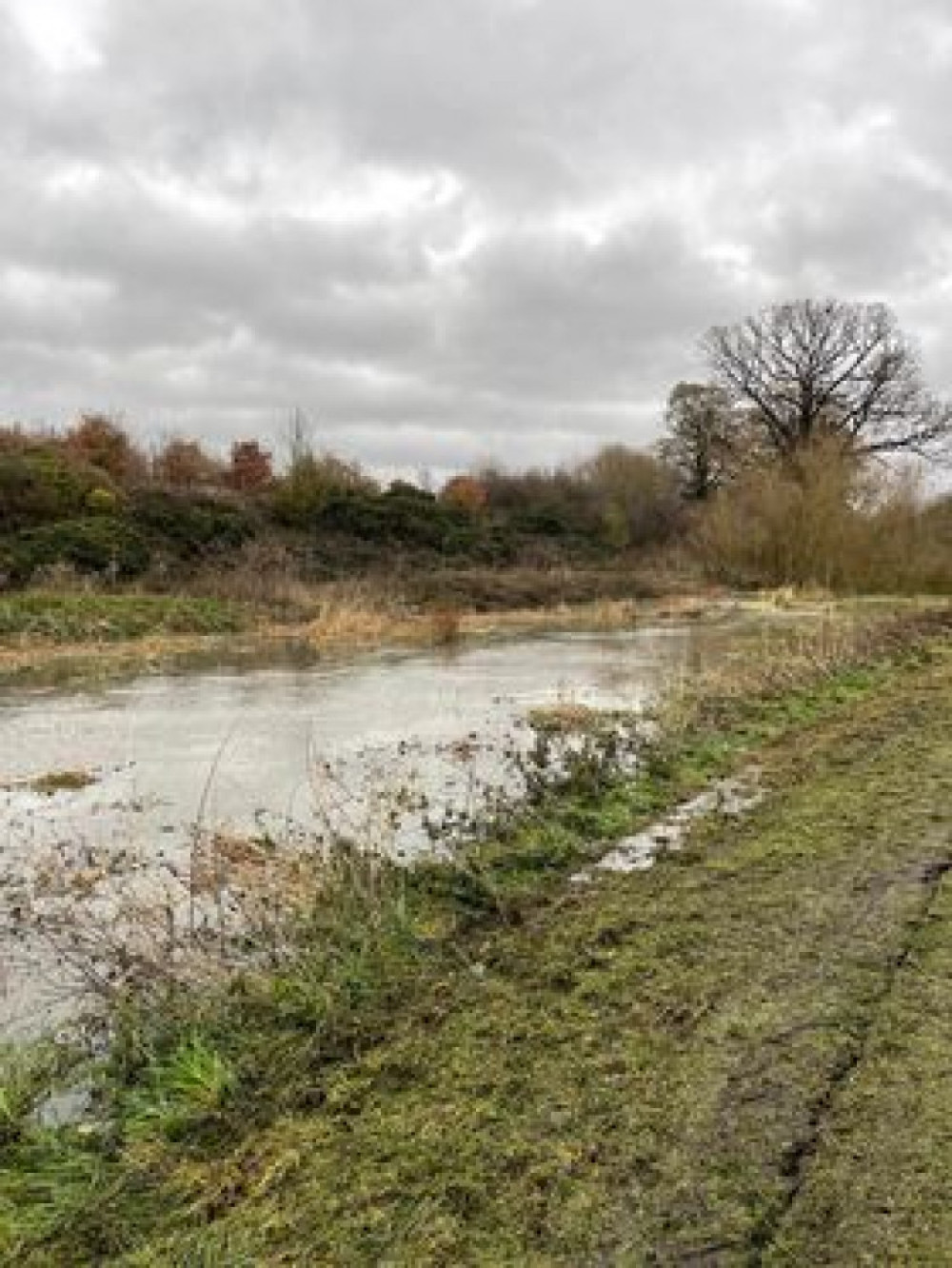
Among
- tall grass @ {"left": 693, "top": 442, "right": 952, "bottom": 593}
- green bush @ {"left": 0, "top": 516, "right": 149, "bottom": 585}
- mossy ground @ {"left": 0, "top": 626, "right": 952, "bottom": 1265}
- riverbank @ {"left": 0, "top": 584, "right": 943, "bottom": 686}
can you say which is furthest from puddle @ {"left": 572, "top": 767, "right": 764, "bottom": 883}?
tall grass @ {"left": 693, "top": 442, "right": 952, "bottom": 593}

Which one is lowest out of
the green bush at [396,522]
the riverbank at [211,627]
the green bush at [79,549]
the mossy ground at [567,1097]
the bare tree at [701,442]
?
the mossy ground at [567,1097]

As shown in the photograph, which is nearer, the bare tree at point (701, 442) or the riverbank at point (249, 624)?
the riverbank at point (249, 624)

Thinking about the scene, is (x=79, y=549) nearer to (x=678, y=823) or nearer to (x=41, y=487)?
(x=41, y=487)

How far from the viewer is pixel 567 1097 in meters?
3.89

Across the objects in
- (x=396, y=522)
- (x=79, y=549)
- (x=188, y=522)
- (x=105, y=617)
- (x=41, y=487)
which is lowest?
(x=105, y=617)

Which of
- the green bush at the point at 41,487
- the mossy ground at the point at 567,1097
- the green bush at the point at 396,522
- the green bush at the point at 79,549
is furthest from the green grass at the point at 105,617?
the mossy ground at the point at 567,1097

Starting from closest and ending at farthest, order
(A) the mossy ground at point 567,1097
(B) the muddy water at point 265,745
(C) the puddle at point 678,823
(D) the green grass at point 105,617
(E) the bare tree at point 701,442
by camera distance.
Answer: (A) the mossy ground at point 567,1097, (C) the puddle at point 678,823, (B) the muddy water at point 265,745, (D) the green grass at point 105,617, (E) the bare tree at point 701,442

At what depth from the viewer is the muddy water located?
791cm

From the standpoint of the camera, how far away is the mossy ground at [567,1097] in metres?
3.22

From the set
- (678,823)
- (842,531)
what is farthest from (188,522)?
(678,823)

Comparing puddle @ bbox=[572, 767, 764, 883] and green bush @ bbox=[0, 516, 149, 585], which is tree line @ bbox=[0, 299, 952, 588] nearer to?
green bush @ bbox=[0, 516, 149, 585]

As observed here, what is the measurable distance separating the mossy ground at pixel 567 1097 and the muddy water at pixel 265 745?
4.12ft

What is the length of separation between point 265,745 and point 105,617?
512 inches

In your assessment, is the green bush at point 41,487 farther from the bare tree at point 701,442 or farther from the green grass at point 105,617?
the bare tree at point 701,442
